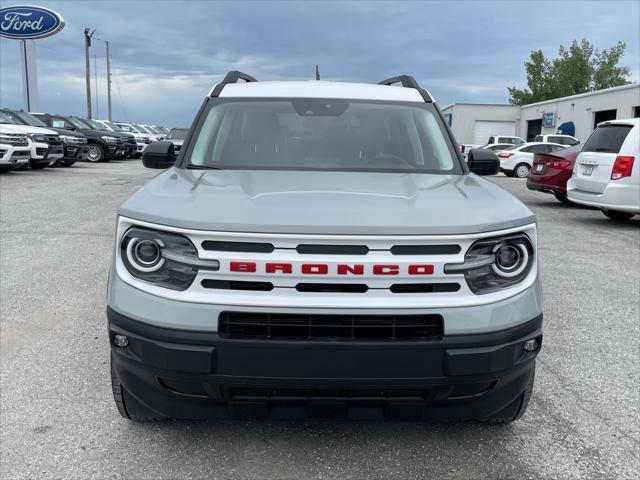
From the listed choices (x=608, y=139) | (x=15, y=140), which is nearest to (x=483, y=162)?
(x=608, y=139)

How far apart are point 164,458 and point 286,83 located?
2640 millimetres

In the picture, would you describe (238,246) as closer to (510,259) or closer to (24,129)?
(510,259)

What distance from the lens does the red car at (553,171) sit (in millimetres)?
11922

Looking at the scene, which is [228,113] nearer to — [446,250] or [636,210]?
[446,250]

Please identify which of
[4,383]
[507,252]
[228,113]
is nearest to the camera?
[507,252]

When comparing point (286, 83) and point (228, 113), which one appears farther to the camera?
point (286, 83)

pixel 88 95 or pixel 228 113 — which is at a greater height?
pixel 88 95

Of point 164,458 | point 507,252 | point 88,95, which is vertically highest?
point 88,95

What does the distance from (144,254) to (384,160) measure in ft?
5.70

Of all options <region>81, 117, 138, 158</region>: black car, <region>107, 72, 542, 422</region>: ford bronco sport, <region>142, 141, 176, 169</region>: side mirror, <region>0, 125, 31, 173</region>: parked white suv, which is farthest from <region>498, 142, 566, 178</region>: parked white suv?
<region>107, 72, 542, 422</region>: ford bronco sport

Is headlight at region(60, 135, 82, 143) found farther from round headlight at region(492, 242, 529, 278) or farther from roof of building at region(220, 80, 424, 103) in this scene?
round headlight at region(492, 242, 529, 278)

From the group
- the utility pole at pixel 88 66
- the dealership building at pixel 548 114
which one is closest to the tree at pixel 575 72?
the dealership building at pixel 548 114

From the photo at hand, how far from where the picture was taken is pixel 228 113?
3.78m

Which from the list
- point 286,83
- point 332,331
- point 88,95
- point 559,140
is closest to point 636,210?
point 286,83
